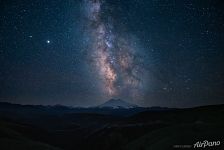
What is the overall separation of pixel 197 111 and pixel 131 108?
1.74 meters

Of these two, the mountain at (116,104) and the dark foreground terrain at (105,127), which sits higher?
the mountain at (116,104)

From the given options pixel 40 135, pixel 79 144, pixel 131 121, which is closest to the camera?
pixel 40 135

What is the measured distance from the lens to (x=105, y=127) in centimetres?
694

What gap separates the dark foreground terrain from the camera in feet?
20.4

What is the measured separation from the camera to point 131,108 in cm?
679

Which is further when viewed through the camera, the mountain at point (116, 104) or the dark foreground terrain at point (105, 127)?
the mountain at point (116, 104)

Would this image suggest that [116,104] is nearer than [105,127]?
No

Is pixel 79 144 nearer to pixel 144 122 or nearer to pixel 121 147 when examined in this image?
pixel 121 147

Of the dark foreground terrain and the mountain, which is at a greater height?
the mountain

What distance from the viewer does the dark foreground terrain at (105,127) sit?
6.21m

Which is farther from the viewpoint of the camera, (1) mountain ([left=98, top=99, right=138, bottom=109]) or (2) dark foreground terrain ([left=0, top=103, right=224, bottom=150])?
(1) mountain ([left=98, top=99, right=138, bottom=109])

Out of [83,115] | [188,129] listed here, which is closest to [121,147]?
[83,115]

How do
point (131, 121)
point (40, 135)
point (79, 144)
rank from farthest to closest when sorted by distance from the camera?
point (131, 121) < point (79, 144) < point (40, 135)

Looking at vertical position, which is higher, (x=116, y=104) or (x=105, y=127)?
(x=116, y=104)
